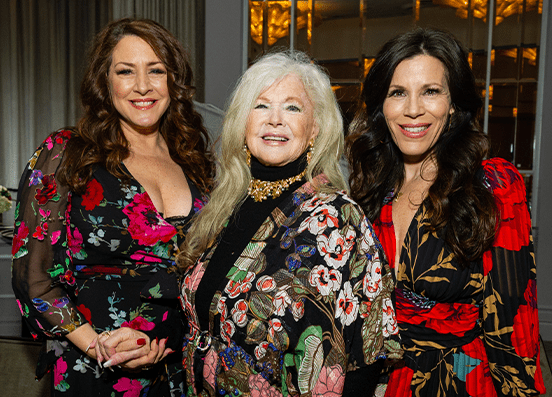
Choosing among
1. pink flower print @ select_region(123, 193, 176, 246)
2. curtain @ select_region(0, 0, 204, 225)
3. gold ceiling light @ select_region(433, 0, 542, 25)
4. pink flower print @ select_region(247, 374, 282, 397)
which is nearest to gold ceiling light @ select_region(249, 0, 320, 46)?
gold ceiling light @ select_region(433, 0, 542, 25)

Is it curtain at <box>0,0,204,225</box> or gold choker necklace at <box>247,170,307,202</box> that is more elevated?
curtain at <box>0,0,204,225</box>

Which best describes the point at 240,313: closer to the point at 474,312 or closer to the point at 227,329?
the point at 227,329

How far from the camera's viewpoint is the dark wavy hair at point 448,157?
1350mm

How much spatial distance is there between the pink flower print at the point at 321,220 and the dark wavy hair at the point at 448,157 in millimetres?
406

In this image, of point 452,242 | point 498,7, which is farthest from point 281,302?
point 498,7

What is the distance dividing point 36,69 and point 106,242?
4118mm

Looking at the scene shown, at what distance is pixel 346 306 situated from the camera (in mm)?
1099

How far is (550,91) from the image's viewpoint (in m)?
3.81

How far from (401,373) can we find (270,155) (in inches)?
30.5

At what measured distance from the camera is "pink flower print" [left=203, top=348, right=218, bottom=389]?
125cm

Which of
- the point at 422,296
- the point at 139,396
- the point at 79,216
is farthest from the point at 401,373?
the point at 79,216

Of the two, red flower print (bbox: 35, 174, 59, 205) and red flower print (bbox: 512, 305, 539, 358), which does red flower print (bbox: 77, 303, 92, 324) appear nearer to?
red flower print (bbox: 35, 174, 59, 205)

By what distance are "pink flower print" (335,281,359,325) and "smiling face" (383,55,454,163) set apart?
0.59 meters

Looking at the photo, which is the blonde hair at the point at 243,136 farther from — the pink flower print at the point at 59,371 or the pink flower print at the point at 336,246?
the pink flower print at the point at 59,371
